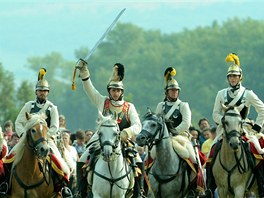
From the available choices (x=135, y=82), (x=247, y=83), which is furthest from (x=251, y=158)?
(x=135, y=82)

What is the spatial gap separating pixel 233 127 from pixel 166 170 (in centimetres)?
214

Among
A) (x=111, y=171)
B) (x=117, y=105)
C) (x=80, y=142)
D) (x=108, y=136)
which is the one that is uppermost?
(x=80, y=142)

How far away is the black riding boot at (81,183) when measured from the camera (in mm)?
23969

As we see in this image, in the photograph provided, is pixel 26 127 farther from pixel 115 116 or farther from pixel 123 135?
pixel 123 135

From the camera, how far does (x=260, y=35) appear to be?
17362cm

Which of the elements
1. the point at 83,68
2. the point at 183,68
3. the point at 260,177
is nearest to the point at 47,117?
the point at 83,68

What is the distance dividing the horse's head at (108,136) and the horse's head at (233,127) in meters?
2.62

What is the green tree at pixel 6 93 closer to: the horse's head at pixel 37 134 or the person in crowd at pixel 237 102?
the person in crowd at pixel 237 102

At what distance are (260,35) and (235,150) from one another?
151 m

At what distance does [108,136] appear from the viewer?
22281mm

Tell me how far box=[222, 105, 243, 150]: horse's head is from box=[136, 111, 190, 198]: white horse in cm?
148

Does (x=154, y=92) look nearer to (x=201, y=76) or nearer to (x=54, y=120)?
(x=201, y=76)

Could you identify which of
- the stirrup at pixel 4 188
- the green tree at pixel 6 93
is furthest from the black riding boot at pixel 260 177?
the green tree at pixel 6 93

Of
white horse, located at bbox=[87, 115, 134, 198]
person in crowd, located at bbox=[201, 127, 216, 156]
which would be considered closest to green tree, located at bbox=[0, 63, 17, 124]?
person in crowd, located at bbox=[201, 127, 216, 156]
